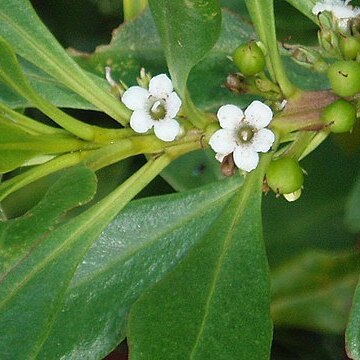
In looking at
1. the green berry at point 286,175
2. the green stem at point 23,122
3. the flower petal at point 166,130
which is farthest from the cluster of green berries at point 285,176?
the green stem at point 23,122

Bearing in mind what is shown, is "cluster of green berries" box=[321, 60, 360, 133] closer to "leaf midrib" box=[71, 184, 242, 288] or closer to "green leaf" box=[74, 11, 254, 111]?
"leaf midrib" box=[71, 184, 242, 288]

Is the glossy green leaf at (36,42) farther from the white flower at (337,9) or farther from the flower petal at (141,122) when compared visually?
the white flower at (337,9)

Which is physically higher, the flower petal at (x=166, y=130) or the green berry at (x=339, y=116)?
the flower petal at (x=166, y=130)

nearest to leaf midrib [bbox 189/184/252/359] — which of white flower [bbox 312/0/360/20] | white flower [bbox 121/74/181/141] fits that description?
white flower [bbox 121/74/181/141]

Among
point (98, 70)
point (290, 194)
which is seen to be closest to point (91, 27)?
point (98, 70)

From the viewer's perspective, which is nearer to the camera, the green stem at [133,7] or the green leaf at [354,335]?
the green leaf at [354,335]

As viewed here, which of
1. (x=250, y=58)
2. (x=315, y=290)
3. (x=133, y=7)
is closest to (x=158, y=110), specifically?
(x=250, y=58)
